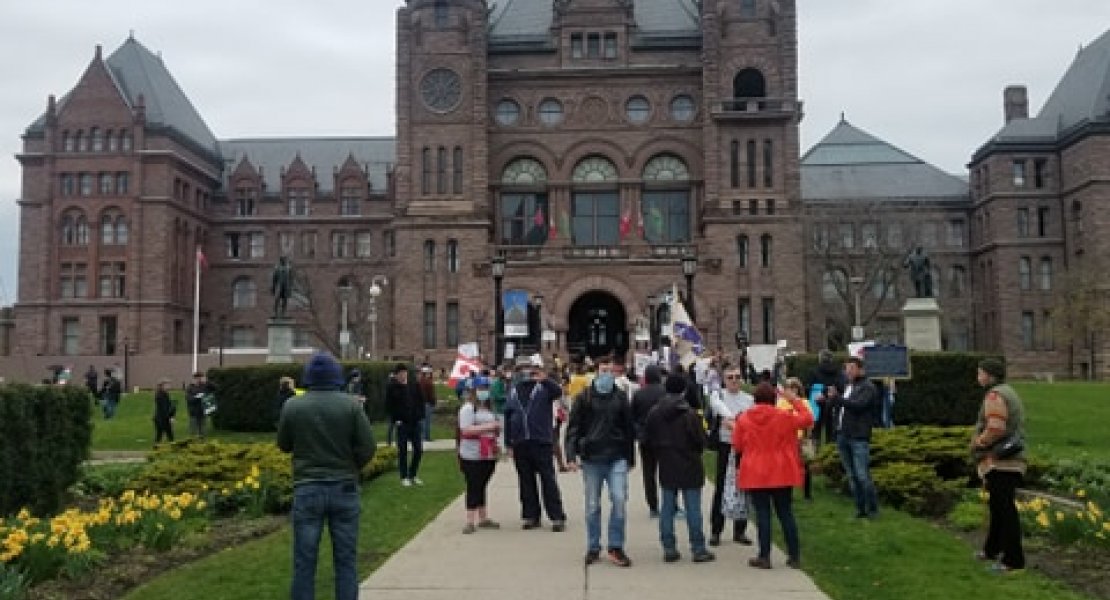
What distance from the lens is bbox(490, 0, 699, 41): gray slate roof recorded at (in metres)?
62.6

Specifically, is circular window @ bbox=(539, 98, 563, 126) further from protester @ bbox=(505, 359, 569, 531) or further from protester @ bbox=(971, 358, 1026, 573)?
protester @ bbox=(971, 358, 1026, 573)

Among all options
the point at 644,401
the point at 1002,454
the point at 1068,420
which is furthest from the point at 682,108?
the point at 1002,454

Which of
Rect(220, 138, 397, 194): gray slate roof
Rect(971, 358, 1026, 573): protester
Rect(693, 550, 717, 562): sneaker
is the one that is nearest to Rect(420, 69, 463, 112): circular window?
Rect(220, 138, 397, 194): gray slate roof

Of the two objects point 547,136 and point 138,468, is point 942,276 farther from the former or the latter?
point 138,468

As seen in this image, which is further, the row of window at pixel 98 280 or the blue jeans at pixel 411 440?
the row of window at pixel 98 280

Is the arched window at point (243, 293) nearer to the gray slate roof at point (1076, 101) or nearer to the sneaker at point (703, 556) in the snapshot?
the gray slate roof at point (1076, 101)

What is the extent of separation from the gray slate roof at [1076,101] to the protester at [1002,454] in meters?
63.9

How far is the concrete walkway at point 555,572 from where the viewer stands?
9406 mm

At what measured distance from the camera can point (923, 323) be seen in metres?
29.2

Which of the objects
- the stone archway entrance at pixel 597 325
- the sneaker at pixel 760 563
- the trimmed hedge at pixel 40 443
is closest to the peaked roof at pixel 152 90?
the stone archway entrance at pixel 597 325

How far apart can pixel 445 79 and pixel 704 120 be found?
15193 mm

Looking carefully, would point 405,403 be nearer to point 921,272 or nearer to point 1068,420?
point 921,272

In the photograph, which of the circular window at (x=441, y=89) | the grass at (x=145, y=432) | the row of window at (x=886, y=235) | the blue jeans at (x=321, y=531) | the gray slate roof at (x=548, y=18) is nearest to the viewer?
the blue jeans at (x=321, y=531)

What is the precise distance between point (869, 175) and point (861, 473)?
70634mm
